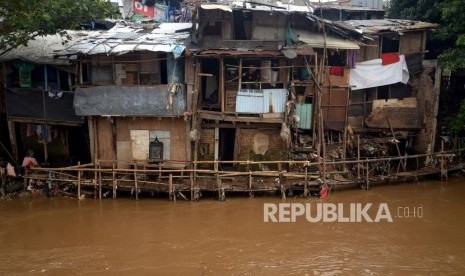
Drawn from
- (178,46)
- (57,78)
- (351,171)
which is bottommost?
(351,171)

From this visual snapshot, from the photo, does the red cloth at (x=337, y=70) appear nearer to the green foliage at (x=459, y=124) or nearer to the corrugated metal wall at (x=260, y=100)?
the corrugated metal wall at (x=260, y=100)

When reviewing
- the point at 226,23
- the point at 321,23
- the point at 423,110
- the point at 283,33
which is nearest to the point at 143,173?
the point at 226,23

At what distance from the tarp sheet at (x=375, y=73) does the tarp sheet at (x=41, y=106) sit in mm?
10698

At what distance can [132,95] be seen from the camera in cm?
1527

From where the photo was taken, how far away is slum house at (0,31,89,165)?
53.6ft

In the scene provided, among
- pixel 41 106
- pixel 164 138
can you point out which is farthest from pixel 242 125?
pixel 41 106

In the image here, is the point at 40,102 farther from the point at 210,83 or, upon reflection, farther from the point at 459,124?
the point at 459,124

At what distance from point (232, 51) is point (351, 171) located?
20.7 ft

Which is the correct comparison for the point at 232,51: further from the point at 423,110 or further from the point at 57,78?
the point at 423,110

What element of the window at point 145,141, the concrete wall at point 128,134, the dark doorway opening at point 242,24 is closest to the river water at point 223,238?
the window at point 145,141

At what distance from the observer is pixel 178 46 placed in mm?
14547

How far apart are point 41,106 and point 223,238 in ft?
29.4

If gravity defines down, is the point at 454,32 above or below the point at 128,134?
above

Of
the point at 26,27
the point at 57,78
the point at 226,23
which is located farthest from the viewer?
the point at 57,78
